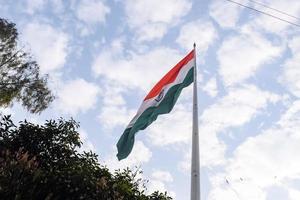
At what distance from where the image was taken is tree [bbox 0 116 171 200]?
12.8 m

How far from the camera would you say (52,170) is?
14875 millimetres

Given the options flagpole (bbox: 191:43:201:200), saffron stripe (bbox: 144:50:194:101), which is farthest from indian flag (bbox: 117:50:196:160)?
flagpole (bbox: 191:43:201:200)

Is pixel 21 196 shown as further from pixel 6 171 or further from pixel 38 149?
pixel 38 149

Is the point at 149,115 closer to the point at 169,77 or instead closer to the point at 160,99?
the point at 160,99

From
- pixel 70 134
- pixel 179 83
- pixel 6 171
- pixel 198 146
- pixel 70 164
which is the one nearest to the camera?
pixel 198 146

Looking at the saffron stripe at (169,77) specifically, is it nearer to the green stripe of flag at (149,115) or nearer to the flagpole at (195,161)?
the green stripe of flag at (149,115)

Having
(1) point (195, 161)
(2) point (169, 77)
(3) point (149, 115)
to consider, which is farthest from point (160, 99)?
(1) point (195, 161)

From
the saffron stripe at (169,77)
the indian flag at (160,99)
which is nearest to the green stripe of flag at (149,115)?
the indian flag at (160,99)

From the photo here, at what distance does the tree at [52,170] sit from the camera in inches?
505

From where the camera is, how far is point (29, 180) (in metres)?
13.1

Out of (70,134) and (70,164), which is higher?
(70,134)

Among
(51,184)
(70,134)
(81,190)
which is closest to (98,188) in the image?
(81,190)

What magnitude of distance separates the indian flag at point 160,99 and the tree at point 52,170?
1640 millimetres

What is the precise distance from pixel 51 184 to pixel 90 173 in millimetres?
1291
